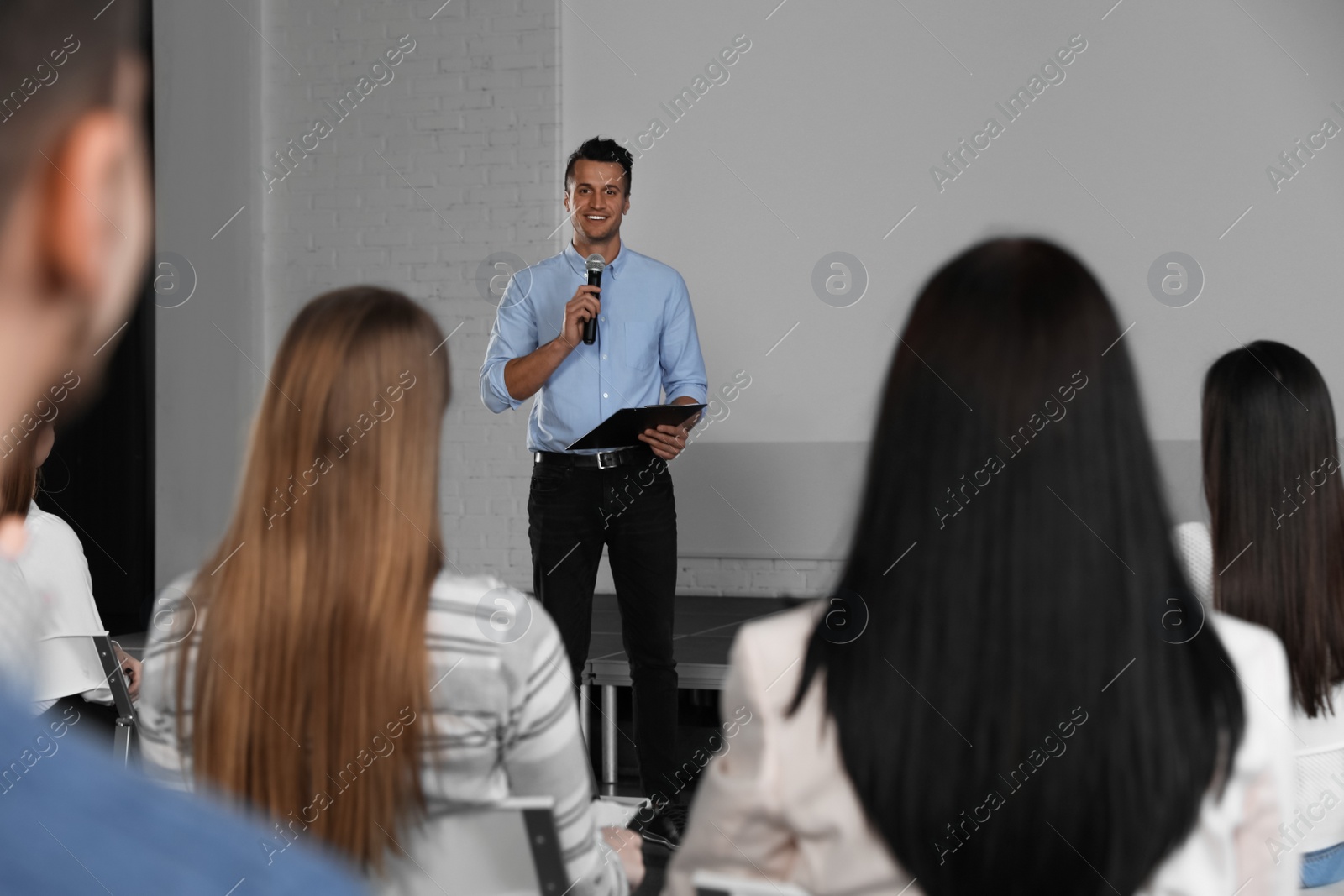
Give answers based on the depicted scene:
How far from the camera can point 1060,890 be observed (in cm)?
93

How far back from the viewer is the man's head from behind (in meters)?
0.21

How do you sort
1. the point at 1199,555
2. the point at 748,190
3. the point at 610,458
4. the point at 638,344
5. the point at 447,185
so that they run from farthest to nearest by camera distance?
the point at 447,185 < the point at 748,190 < the point at 638,344 < the point at 610,458 < the point at 1199,555

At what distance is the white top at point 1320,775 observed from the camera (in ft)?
5.12

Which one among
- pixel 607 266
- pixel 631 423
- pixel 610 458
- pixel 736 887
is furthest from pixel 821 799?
pixel 607 266

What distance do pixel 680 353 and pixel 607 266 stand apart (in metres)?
0.31

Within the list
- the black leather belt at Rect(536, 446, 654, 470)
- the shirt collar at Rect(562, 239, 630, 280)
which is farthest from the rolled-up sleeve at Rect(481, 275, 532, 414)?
the black leather belt at Rect(536, 446, 654, 470)

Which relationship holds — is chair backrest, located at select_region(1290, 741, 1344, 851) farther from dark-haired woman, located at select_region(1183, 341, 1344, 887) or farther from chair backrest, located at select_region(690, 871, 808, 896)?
chair backrest, located at select_region(690, 871, 808, 896)

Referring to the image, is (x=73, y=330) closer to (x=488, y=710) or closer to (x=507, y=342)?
(x=488, y=710)

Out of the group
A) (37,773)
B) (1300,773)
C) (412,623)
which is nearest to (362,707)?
(412,623)

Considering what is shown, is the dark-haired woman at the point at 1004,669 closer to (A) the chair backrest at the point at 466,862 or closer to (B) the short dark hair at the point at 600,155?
(A) the chair backrest at the point at 466,862

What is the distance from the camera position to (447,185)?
5.39 metres

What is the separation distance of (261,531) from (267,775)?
241mm

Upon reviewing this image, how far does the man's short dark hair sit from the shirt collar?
9.64 feet

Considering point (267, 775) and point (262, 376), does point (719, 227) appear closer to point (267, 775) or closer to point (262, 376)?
point (262, 376)
